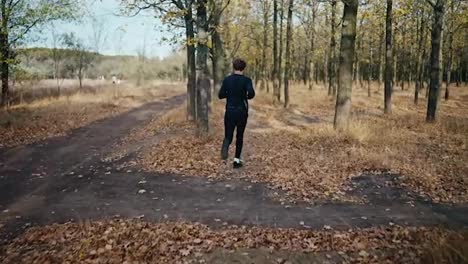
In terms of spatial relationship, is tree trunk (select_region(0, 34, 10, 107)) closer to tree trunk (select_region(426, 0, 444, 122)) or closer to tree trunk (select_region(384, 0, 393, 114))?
tree trunk (select_region(384, 0, 393, 114))

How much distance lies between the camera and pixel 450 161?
9.12 m

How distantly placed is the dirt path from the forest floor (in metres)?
0.03

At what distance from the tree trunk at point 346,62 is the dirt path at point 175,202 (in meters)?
4.44

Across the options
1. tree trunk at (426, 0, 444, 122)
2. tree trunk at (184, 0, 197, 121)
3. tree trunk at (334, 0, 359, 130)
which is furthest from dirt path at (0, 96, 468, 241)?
tree trunk at (426, 0, 444, 122)

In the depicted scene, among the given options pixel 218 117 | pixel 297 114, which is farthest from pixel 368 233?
pixel 297 114

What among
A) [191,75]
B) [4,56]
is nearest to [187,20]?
[191,75]

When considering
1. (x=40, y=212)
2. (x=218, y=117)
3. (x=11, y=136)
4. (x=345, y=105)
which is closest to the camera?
(x=40, y=212)

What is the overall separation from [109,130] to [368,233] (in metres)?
14.4

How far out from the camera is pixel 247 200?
7062 mm

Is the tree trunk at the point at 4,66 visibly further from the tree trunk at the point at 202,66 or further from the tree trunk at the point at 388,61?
the tree trunk at the point at 388,61

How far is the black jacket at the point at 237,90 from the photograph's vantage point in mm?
8102

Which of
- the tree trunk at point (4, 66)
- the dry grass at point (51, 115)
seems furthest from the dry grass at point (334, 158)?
the tree trunk at point (4, 66)

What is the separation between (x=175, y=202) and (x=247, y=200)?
1406mm

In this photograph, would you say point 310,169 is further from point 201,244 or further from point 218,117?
point 218,117
